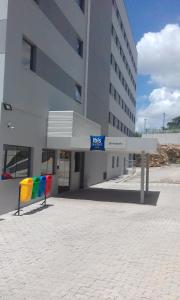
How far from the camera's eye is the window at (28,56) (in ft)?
48.6

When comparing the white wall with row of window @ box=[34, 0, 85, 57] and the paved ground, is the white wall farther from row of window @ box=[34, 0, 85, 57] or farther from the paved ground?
the paved ground

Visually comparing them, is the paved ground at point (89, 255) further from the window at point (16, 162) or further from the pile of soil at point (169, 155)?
the pile of soil at point (169, 155)

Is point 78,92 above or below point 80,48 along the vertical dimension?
below

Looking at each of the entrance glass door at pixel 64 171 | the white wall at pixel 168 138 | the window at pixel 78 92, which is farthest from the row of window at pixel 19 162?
the white wall at pixel 168 138

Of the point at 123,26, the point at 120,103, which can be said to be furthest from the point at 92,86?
the point at 123,26

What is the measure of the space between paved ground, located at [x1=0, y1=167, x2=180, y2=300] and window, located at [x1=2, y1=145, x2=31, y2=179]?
1446mm

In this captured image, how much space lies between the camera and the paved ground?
6000 millimetres

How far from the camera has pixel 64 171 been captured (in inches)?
817

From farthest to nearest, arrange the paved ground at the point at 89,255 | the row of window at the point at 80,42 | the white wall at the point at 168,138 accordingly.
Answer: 1. the white wall at the point at 168,138
2. the row of window at the point at 80,42
3. the paved ground at the point at 89,255

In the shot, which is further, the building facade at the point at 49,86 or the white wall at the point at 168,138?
the white wall at the point at 168,138

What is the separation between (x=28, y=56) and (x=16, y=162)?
4229 mm

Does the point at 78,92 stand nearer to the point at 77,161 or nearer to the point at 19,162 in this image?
the point at 77,161

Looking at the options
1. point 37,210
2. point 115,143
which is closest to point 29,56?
point 115,143

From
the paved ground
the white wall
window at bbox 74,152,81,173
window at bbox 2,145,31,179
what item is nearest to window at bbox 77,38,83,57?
window at bbox 74,152,81,173
